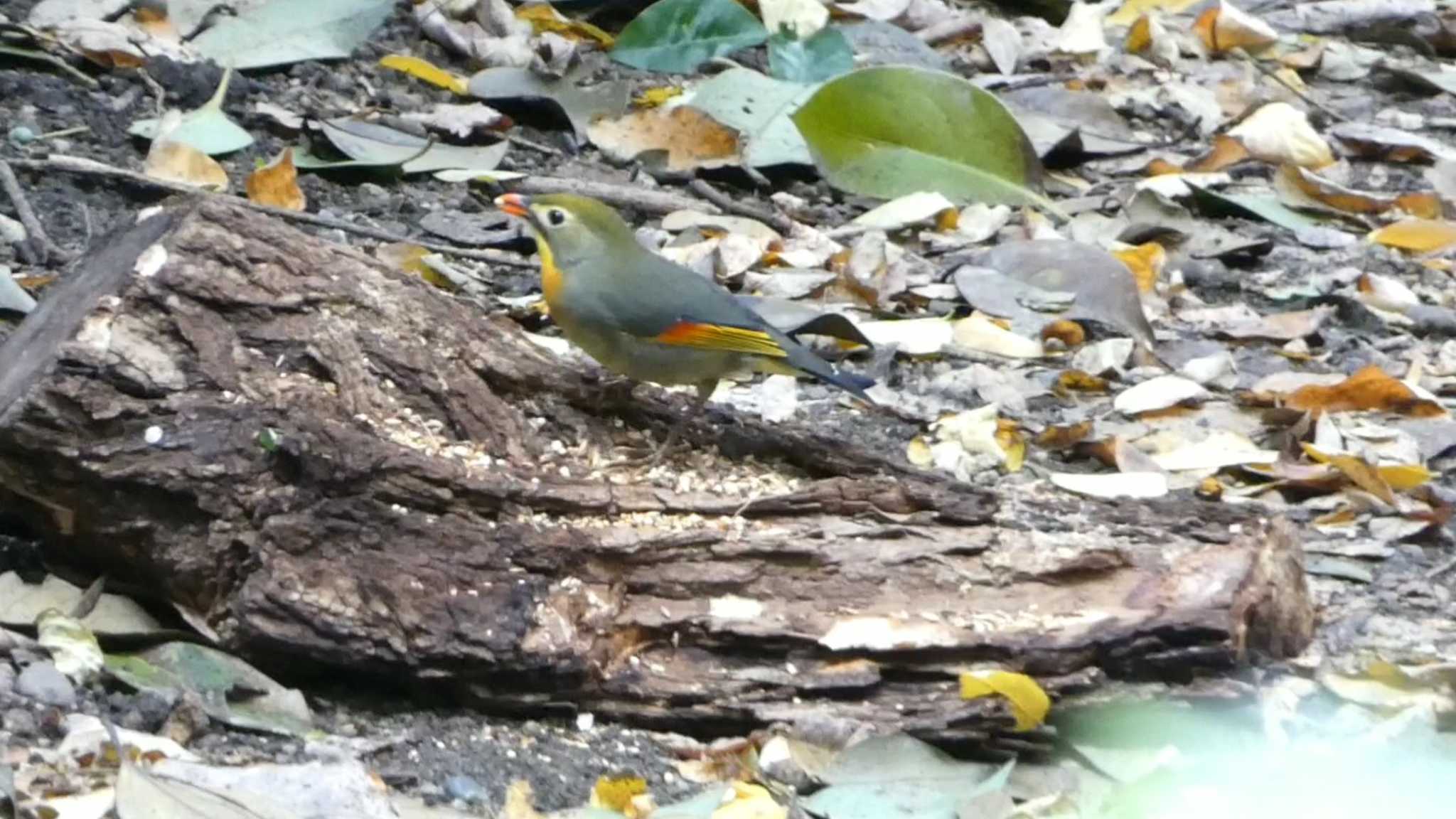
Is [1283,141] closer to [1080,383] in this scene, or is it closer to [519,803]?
[1080,383]

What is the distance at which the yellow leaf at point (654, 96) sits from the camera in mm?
6227

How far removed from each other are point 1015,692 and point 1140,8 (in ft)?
17.2

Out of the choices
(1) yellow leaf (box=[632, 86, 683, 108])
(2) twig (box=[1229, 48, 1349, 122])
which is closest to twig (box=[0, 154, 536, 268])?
(1) yellow leaf (box=[632, 86, 683, 108])

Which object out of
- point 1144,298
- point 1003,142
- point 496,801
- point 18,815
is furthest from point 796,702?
point 1003,142

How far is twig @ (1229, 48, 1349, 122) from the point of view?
7.01 m

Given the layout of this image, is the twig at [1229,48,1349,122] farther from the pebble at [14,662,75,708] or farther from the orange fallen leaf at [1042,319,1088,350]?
the pebble at [14,662,75,708]

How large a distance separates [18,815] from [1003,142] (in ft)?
13.3

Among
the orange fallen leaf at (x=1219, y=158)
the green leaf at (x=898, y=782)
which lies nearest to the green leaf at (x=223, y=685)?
the green leaf at (x=898, y=782)

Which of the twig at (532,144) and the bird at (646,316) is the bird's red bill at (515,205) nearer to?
the bird at (646,316)

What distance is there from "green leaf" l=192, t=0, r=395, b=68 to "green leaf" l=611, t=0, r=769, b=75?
839mm

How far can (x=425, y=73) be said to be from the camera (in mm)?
6137

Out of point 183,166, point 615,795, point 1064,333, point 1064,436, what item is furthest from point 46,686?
point 1064,333

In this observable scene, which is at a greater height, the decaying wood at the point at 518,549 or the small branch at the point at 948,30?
the decaying wood at the point at 518,549

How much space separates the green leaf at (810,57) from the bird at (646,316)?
2.30m
